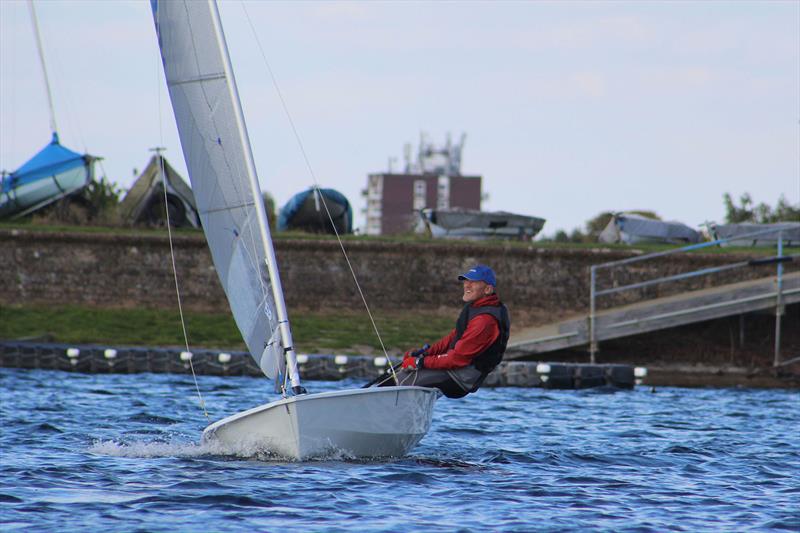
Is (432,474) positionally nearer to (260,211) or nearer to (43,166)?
(260,211)

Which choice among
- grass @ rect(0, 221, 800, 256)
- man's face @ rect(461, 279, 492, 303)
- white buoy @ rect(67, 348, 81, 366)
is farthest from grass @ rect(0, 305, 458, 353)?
man's face @ rect(461, 279, 492, 303)

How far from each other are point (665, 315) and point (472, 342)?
1174 centimetres

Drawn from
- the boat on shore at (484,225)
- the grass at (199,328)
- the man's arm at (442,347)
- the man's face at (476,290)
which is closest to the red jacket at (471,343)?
the man's face at (476,290)

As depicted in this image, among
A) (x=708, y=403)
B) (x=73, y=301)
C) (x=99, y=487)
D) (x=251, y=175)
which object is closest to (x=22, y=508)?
(x=99, y=487)

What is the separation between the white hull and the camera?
1065 cm

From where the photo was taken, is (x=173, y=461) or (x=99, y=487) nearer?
(x=99, y=487)

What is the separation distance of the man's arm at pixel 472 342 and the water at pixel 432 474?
949mm

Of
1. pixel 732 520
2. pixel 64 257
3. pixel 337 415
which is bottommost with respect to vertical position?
pixel 732 520

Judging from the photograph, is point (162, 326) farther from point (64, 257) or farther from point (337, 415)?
point (337, 415)

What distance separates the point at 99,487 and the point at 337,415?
206 centimetres

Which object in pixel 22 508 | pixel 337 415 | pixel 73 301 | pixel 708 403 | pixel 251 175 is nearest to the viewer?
pixel 22 508

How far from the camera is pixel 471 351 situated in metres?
11.5

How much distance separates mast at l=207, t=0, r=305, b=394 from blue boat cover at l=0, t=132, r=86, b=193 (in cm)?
2154

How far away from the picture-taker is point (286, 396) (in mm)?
10938
